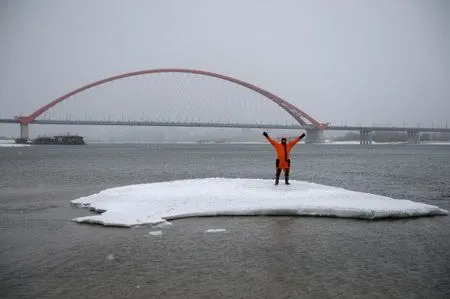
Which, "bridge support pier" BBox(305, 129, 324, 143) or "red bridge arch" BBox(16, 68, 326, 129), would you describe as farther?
"bridge support pier" BBox(305, 129, 324, 143)

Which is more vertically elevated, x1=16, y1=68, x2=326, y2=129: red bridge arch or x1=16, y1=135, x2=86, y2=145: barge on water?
x1=16, y1=68, x2=326, y2=129: red bridge arch

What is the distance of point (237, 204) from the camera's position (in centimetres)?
1196

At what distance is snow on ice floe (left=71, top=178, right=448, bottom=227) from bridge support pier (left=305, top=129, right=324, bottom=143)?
130m

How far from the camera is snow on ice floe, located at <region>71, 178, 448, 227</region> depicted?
10883 mm

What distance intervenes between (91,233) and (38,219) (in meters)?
2.78

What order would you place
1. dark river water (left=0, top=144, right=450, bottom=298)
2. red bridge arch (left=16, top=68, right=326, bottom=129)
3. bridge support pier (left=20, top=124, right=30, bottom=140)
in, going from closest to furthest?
dark river water (left=0, top=144, right=450, bottom=298), red bridge arch (left=16, top=68, right=326, bottom=129), bridge support pier (left=20, top=124, right=30, bottom=140)

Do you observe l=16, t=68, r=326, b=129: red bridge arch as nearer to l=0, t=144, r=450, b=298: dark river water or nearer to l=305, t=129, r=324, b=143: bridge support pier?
l=305, t=129, r=324, b=143: bridge support pier

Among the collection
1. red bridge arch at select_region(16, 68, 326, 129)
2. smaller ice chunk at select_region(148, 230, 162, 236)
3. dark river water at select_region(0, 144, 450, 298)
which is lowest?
dark river water at select_region(0, 144, 450, 298)

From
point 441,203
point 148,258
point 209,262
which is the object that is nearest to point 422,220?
point 441,203

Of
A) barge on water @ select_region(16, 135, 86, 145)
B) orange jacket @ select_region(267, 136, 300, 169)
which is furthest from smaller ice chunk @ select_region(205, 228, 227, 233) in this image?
barge on water @ select_region(16, 135, 86, 145)

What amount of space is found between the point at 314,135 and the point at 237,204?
13603 centimetres

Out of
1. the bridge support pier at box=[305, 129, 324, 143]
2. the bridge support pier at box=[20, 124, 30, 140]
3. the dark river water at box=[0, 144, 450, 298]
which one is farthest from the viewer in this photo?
the bridge support pier at box=[305, 129, 324, 143]

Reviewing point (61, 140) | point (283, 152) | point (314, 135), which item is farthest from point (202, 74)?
point (283, 152)

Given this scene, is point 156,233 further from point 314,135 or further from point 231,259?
point 314,135
